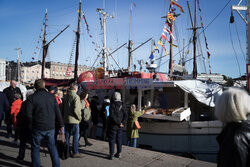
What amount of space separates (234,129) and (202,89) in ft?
24.1

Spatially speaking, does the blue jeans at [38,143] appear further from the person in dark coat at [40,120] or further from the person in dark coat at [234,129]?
the person in dark coat at [234,129]

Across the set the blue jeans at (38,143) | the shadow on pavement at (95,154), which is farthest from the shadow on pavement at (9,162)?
the shadow on pavement at (95,154)

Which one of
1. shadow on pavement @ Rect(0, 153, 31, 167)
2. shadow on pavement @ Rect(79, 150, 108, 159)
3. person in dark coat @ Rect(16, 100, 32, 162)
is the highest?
person in dark coat @ Rect(16, 100, 32, 162)

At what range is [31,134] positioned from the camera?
144 inches

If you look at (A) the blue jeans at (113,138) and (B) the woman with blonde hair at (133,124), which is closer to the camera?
(A) the blue jeans at (113,138)

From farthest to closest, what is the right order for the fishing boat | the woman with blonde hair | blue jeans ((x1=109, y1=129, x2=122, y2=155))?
the fishing boat → the woman with blonde hair → blue jeans ((x1=109, y1=129, x2=122, y2=155))

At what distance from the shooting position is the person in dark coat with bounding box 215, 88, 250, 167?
1.70 metres

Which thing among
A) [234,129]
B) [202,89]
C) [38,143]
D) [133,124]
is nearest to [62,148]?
[38,143]

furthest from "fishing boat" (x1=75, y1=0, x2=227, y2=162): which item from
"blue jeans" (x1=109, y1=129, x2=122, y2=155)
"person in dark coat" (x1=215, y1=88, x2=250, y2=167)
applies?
"person in dark coat" (x1=215, y1=88, x2=250, y2=167)

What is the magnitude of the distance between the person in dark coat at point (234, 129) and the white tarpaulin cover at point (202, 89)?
6.19 m

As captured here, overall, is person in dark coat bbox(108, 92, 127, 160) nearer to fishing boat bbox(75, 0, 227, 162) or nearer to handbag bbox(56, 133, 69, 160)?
handbag bbox(56, 133, 69, 160)

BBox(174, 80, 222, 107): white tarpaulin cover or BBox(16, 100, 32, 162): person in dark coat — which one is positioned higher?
BBox(174, 80, 222, 107): white tarpaulin cover

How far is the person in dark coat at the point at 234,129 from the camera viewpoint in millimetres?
1701

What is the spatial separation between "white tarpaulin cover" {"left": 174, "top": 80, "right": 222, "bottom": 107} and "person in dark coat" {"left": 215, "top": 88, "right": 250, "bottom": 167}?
6192 millimetres
